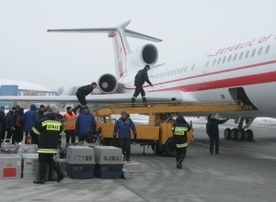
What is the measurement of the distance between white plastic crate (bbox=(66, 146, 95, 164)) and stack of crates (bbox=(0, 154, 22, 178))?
3.60 feet

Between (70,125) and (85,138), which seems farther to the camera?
(70,125)

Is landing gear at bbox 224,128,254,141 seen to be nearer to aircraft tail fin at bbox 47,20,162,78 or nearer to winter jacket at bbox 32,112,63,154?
aircraft tail fin at bbox 47,20,162,78

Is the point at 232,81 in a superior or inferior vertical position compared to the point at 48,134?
superior

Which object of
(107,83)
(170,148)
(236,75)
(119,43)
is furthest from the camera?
(119,43)

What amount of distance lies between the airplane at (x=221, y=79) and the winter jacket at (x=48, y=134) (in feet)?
25.1

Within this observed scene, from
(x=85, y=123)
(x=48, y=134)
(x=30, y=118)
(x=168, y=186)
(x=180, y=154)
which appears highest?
(x=30, y=118)

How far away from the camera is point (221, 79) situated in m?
15.8

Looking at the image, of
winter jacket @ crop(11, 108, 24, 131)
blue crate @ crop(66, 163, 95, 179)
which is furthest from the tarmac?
winter jacket @ crop(11, 108, 24, 131)

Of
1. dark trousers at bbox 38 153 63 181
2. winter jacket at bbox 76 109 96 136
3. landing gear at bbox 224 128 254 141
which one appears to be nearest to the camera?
dark trousers at bbox 38 153 63 181

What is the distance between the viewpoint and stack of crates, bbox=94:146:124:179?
9.05 meters

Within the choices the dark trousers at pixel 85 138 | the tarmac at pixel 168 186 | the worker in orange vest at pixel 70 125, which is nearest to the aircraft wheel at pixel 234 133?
the tarmac at pixel 168 186

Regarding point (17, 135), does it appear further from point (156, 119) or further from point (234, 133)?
point (234, 133)

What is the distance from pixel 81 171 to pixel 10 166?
1.51 m

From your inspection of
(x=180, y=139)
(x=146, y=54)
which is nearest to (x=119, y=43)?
(x=146, y=54)
